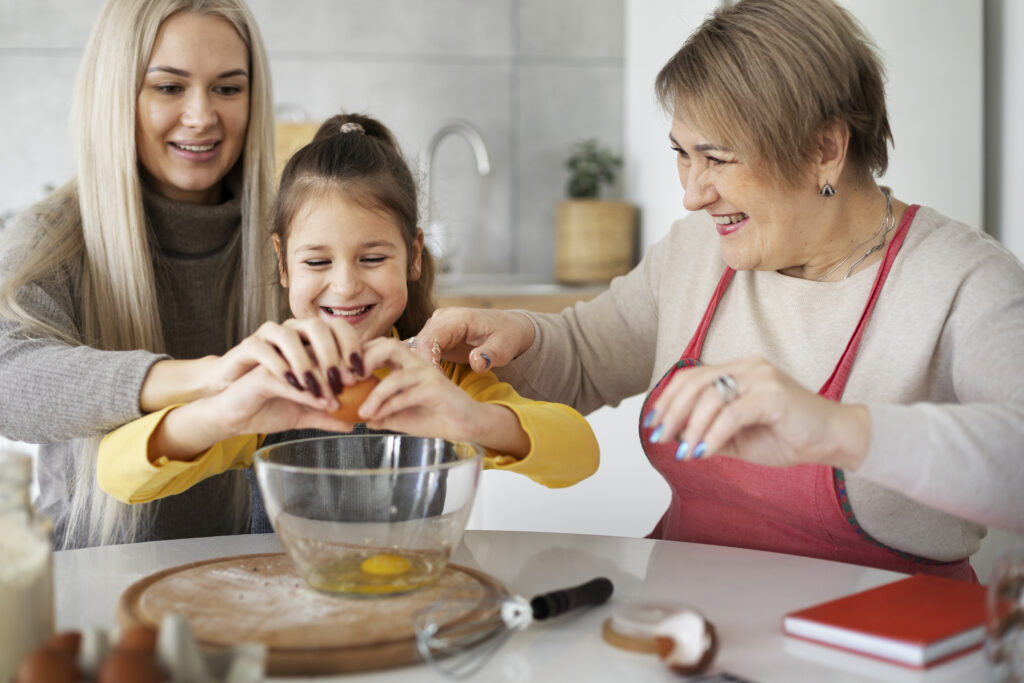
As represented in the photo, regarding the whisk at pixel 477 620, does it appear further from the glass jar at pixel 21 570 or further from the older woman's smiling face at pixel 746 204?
the older woman's smiling face at pixel 746 204

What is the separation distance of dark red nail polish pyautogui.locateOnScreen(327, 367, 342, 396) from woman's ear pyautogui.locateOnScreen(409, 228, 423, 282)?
1.89 ft

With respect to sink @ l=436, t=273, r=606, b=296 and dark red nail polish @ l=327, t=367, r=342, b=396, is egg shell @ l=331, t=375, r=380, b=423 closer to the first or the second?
dark red nail polish @ l=327, t=367, r=342, b=396

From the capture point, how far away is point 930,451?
99 centimetres

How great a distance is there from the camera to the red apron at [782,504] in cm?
131

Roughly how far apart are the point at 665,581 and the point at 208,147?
3.68 feet

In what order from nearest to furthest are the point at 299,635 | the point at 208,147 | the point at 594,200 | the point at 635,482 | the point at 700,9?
the point at 299,635 → the point at 208,147 → the point at 635,482 → the point at 700,9 → the point at 594,200

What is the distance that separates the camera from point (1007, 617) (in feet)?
2.45

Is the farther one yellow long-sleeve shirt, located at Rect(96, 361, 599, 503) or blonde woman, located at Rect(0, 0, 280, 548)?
blonde woman, located at Rect(0, 0, 280, 548)

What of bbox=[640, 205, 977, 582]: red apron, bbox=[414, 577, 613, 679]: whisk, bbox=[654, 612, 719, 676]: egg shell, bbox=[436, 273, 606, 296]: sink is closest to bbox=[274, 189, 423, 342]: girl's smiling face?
bbox=[640, 205, 977, 582]: red apron

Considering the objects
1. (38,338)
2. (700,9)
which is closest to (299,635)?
(38,338)

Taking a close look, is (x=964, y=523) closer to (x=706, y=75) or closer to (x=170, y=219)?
(x=706, y=75)

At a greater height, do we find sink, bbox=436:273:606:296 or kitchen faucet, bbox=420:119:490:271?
kitchen faucet, bbox=420:119:490:271

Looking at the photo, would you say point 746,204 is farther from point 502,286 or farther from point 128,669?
point 502,286

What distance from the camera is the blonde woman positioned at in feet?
5.13
